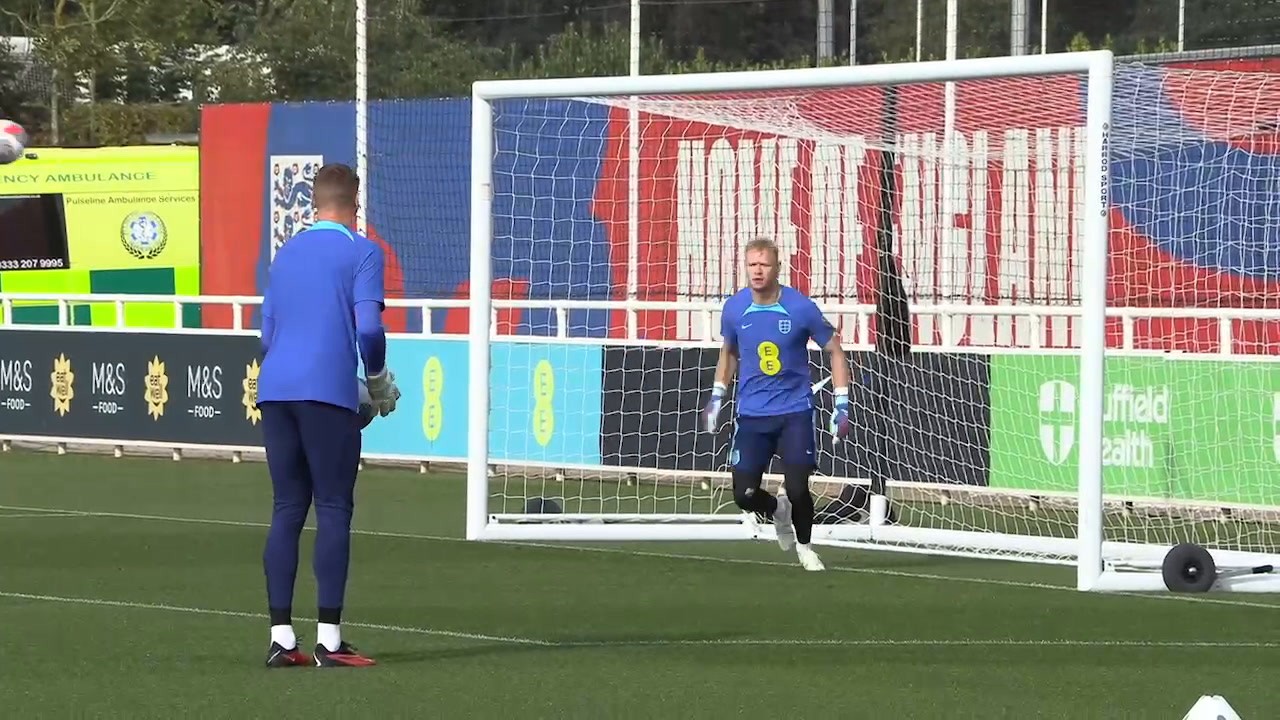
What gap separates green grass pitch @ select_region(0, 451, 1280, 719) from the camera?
8.73 m

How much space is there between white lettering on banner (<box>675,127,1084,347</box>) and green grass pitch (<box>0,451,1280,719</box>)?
510 cm

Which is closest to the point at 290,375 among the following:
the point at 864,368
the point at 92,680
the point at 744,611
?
the point at 92,680

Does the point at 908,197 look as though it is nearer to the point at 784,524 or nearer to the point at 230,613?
the point at 784,524

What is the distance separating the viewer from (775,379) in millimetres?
13430

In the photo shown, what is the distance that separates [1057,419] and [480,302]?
4.89 meters

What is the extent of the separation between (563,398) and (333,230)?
34.6ft

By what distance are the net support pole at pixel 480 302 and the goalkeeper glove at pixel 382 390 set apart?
207 inches

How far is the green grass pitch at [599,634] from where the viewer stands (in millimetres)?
8727

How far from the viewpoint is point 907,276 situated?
20.6 meters

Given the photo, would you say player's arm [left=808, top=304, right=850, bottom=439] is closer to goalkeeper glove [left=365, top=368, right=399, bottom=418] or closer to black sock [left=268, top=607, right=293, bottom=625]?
goalkeeper glove [left=365, top=368, right=399, bottom=418]

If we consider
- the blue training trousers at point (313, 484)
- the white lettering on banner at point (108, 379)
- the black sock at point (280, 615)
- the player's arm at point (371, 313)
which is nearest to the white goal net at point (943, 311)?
the white lettering on banner at point (108, 379)

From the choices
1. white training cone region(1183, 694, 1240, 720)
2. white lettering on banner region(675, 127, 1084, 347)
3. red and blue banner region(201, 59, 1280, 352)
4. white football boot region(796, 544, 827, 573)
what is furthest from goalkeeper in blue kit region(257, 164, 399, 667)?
white lettering on banner region(675, 127, 1084, 347)

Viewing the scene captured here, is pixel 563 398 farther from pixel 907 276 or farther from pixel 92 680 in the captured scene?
pixel 92 680

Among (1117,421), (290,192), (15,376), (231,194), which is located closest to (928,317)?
(1117,421)
